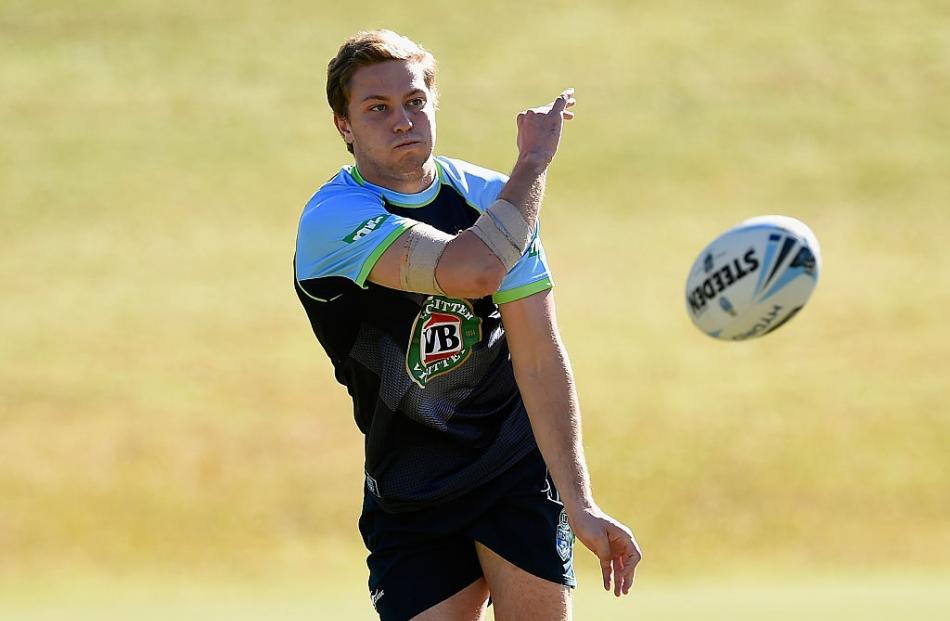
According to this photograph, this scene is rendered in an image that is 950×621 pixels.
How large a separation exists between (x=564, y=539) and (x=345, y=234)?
3.88 ft

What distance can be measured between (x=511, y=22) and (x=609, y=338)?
42.4 feet

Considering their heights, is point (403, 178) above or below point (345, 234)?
above

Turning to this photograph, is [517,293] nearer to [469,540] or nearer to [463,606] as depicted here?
[469,540]

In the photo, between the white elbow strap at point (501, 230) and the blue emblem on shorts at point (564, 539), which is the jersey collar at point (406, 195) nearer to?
the white elbow strap at point (501, 230)

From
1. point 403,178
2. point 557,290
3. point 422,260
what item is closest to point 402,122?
point 403,178

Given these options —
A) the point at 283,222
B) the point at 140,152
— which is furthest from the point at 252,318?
the point at 140,152

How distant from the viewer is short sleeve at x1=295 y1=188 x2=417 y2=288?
4469 millimetres

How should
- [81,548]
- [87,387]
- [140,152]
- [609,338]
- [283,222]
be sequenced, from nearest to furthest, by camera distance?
[81,548]
[87,387]
[609,338]
[283,222]
[140,152]

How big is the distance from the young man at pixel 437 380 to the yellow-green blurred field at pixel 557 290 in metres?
7.09

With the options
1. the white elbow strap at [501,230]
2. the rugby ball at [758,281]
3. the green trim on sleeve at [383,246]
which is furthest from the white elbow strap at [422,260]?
the rugby ball at [758,281]

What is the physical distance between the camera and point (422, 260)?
436 centimetres

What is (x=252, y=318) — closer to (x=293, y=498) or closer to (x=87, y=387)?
(x=87, y=387)

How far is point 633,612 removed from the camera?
12.1 metres

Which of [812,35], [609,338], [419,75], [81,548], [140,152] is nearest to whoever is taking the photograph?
[419,75]
